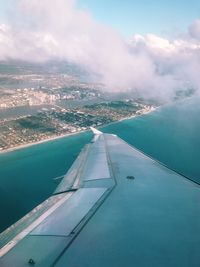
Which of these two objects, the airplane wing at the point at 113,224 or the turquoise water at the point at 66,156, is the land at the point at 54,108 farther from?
the airplane wing at the point at 113,224

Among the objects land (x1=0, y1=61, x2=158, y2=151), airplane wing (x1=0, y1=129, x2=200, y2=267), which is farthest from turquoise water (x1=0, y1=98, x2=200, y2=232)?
airplane wing (x1=0, y1=129, x2=200, y2=267)

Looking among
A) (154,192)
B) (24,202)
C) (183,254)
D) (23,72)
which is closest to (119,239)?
(183,254)

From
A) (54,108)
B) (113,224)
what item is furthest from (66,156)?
(54,108)

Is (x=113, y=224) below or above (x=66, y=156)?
above

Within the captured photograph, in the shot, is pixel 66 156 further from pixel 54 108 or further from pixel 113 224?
pixel 54 108

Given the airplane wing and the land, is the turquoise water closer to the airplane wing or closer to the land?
the land
